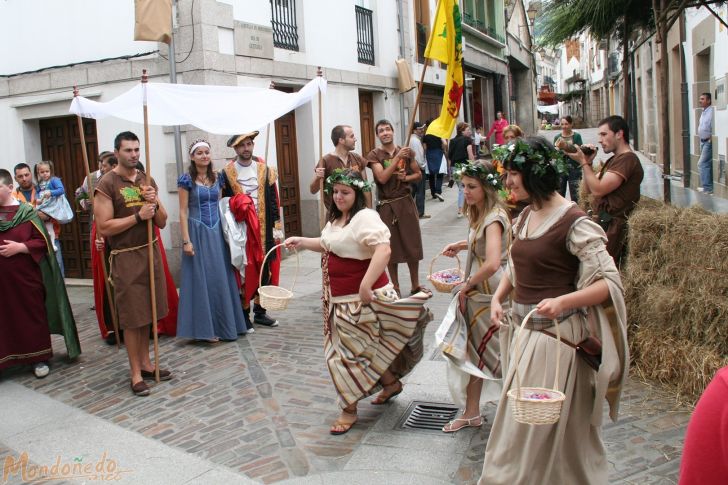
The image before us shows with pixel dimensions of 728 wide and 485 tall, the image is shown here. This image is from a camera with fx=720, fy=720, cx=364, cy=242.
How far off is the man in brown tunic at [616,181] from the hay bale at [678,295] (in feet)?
0.66

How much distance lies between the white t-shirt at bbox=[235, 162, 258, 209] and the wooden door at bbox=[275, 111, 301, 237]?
4.70 m

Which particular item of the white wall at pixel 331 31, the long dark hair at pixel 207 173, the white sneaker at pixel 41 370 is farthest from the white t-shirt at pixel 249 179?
the white wall at pixel 331 31

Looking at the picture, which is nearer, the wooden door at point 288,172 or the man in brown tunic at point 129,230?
the man in brown tunic at point 129,230

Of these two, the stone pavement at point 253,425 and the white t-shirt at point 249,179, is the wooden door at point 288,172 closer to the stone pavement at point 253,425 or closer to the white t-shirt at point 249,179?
the white t-shirt at point 249,179

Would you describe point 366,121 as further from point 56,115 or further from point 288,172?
point 56,115

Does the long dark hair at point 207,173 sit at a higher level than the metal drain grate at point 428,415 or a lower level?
higher

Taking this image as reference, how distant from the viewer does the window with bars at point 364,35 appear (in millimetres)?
15398

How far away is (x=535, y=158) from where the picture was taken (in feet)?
10.9

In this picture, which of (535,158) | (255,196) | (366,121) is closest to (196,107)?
(255,196)

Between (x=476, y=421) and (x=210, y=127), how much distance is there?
340 cm

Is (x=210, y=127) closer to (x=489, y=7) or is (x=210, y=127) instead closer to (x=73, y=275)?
(x=73, y=275)

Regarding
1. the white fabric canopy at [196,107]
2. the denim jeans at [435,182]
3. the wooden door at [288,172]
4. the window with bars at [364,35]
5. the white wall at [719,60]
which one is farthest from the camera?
the denim jeans at [435,182]

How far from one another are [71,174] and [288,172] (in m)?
3.48

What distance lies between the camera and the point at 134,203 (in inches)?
226
